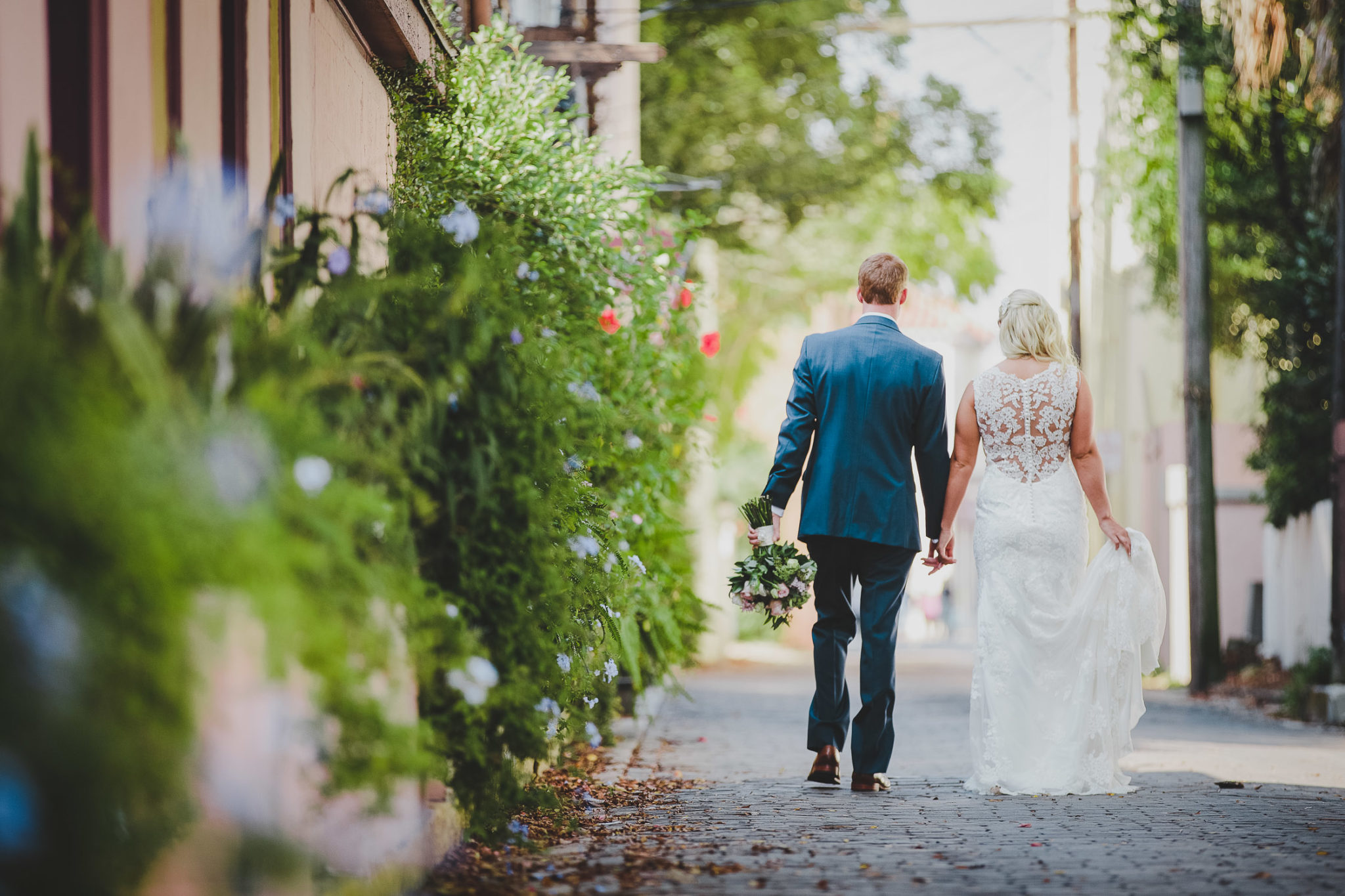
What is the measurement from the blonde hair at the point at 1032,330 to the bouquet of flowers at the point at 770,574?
1.29 m

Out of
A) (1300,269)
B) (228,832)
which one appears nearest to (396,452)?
(228,832)

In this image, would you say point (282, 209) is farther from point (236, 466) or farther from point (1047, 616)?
point (1047, 616)

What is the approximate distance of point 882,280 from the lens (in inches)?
262

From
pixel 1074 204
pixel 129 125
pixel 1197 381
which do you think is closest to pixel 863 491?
pixel 129 125

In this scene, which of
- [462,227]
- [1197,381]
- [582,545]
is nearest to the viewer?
[462,227]

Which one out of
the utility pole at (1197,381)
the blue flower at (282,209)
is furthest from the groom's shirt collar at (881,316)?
the utility pole at (1197,381)

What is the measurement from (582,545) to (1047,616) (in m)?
2.47

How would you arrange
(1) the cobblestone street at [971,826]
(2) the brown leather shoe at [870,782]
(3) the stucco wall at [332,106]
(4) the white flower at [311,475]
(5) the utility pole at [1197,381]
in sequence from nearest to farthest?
(4) the white flower at [311,475] → (1) the cobblestone street at [971,826] → (3) the stucco wall at [332,106] → (2) the brown leather shoe at [870,782] → (5) the utility pole at [1197,381]

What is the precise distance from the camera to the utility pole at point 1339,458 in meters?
11.6

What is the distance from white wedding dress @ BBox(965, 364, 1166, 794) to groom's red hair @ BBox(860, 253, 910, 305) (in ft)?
1.82

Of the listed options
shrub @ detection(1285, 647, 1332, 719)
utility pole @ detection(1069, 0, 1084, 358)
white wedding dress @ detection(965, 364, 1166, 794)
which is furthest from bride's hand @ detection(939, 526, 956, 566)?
utility pole @ detection(1069, 0, 1084, 358)

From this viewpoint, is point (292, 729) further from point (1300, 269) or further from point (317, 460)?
point (1300, 269)

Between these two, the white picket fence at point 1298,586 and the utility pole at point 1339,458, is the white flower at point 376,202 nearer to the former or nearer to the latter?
the utility pole at point 1339,458

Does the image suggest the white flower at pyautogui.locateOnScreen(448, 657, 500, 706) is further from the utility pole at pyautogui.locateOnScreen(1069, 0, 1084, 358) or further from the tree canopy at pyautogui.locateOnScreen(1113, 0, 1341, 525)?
the utility pole at pyautogui.locateOnScreen(1069, 0, 1084, 358)
